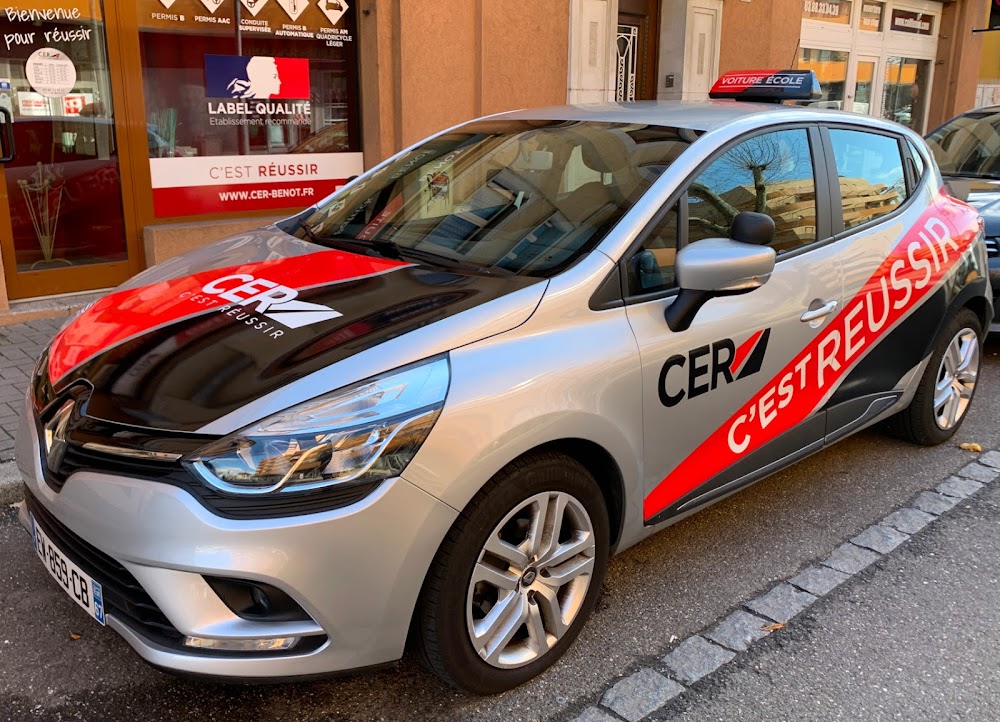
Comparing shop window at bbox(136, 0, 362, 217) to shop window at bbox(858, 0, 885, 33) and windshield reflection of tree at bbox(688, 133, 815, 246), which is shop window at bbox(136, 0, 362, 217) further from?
shop window at bbox(858, 0, 885, 33)

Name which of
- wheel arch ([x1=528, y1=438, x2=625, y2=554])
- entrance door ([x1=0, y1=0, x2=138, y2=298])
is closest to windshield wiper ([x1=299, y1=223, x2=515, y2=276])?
wheel arch ([x1=528, y1=438, x2=625, y2=554])

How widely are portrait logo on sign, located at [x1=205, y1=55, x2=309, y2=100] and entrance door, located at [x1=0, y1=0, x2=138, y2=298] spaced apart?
2.68 ft

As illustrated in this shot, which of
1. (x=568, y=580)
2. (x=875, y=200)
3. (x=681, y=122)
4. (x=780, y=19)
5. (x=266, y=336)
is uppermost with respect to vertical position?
(x=780, y=19)

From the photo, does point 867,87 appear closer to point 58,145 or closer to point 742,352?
point 58,145

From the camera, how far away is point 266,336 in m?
2.41

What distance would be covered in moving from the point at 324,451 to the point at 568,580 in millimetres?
916

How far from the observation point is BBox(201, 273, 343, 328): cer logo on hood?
250cm

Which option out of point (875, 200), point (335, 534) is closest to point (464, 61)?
point (875, 200)

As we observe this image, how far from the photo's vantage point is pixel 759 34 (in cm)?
1075

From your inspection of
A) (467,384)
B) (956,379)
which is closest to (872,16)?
(956,379)

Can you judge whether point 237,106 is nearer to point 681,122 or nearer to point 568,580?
point 681,122

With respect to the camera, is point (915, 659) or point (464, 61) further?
point (464, 61)

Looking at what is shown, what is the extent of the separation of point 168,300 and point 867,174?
286cm

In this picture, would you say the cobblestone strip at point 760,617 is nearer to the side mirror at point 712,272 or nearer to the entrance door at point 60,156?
the side mirror at point 712,272
